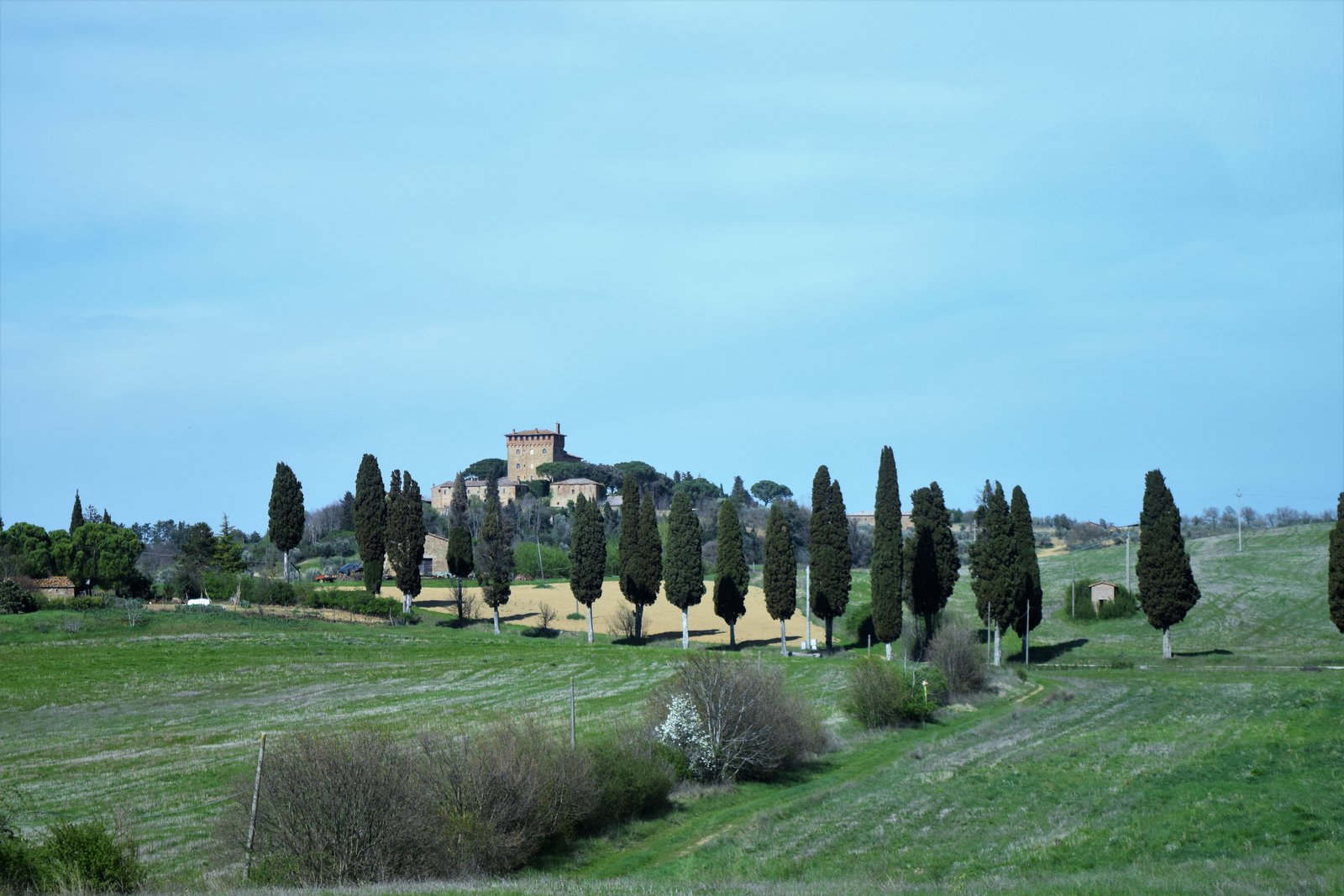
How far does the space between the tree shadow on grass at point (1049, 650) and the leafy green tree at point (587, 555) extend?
71.2ft

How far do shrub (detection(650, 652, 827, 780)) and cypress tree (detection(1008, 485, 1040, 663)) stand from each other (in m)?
29.3

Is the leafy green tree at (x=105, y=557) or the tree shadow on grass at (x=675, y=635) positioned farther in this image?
the leafy green tree at (x=105, y=557)

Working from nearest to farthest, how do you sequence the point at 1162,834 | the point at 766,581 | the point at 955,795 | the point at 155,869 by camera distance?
the point at 155,869 < the point at 1162,834 < the point at 955,795 < the point at 766,581

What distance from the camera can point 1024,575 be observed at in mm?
59312

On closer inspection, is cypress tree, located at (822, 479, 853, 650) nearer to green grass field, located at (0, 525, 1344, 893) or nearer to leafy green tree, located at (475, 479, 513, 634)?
green grass field, located at (0, 525, 1344, 893)

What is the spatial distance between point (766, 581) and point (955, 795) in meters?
33.3

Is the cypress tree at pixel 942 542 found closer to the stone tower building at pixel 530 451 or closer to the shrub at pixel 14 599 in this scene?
the shrub at pixel 14 599

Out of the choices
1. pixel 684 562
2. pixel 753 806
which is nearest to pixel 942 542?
pixel 684 562

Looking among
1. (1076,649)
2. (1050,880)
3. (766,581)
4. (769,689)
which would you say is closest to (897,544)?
(766,581)

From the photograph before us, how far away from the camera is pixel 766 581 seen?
58312 mm

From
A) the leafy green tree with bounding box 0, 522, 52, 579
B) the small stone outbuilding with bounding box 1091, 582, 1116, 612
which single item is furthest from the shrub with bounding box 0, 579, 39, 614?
the small stone outbuilding with bounding box 1091, 582, 1116, 612

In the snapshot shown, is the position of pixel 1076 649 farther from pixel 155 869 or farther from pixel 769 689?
pixel 155 869

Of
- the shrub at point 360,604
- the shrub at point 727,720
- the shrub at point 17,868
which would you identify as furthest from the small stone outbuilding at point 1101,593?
the shrub at point 17,868

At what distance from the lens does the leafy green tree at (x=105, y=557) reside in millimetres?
74125
